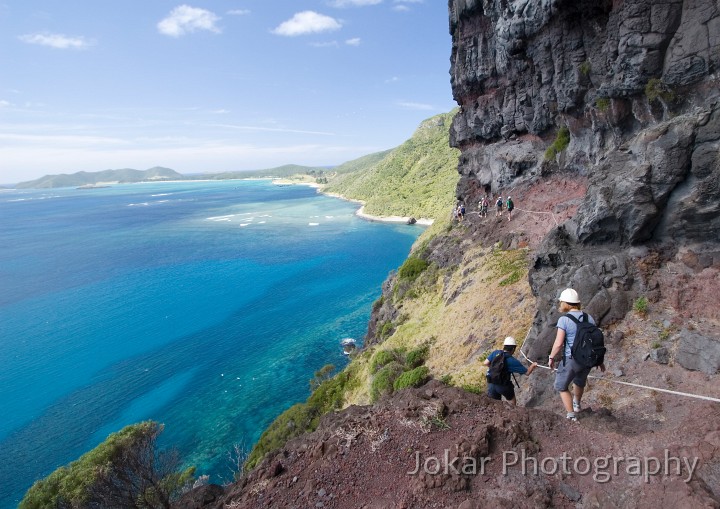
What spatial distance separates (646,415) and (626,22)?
18.5 meters

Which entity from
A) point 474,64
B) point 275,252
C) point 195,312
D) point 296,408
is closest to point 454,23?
point 474,64

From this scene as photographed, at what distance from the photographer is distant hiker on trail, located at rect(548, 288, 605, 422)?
25.8ft

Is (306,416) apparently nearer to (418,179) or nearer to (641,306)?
(641,306)

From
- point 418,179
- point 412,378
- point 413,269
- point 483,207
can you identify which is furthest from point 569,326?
point 418,179

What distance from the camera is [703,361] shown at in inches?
358

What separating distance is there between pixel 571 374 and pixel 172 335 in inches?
1928

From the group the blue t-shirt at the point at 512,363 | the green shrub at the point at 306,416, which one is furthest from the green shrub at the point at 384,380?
the blue t-shirt at the point at 512,363

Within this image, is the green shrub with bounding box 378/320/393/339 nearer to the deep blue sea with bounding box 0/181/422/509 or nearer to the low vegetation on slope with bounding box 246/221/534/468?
the low vegetation on slope with bounding box 246/221/534/468

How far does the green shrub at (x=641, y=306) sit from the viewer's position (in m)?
11.3

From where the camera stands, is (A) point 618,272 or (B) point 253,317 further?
(B) point 253,317

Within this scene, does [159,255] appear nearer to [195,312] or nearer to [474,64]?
[195,312]

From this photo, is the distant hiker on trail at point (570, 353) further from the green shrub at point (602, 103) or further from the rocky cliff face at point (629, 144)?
the green shrub at point (602, 103)

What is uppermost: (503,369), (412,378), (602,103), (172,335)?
(602,103)

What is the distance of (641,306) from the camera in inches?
451
